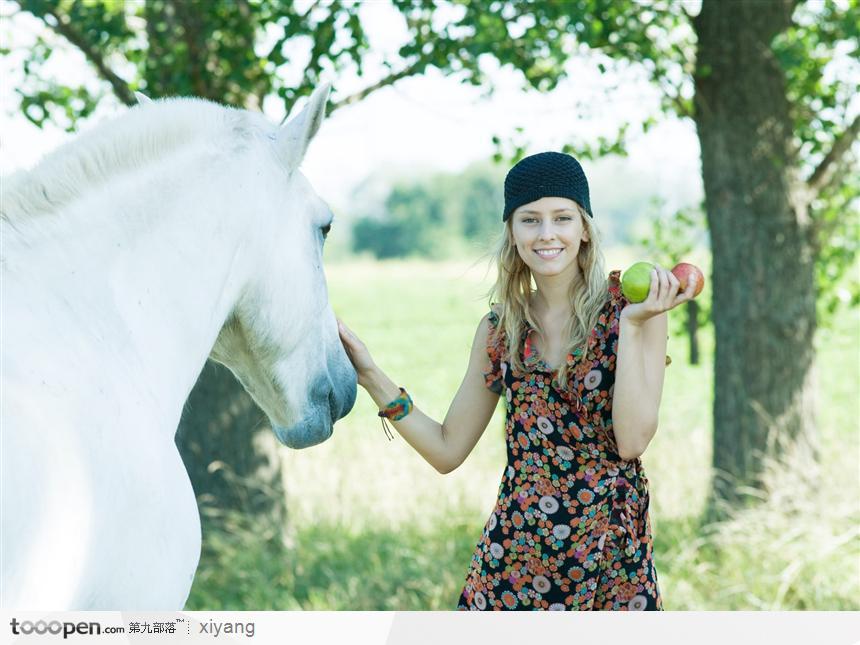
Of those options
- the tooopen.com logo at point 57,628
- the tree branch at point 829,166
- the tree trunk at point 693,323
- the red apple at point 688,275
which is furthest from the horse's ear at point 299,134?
the tree trunk at point 693,323

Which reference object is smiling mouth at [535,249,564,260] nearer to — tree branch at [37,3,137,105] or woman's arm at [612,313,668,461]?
woman's arm at [612,313,668,461]

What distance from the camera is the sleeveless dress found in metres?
2.46

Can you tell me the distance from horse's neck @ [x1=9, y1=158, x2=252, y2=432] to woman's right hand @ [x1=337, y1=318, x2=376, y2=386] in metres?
0.59

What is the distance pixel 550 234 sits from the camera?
2506 mm

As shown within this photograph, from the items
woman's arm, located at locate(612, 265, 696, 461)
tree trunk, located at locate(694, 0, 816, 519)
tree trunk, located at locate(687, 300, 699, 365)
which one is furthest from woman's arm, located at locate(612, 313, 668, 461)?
tree trunk, located at locate(687, 300, 699, 365)

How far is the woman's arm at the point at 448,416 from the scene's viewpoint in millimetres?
2781

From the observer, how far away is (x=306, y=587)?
4898 mm

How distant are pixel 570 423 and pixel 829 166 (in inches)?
138

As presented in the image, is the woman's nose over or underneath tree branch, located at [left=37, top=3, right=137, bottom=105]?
underneath

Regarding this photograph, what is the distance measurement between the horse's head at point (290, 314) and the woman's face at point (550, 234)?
531mm

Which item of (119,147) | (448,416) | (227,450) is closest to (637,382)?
(448,416)

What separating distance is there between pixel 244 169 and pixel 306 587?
10.5 feet

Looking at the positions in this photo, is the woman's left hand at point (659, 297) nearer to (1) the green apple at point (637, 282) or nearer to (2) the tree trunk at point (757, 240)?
(1) the green apple at point (637, 282)

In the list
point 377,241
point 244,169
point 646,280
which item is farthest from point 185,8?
point 377,241
